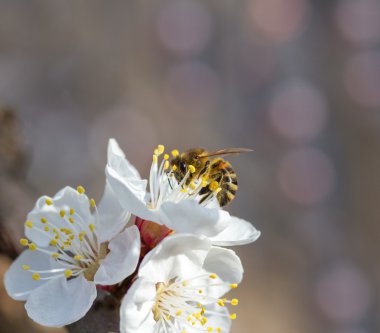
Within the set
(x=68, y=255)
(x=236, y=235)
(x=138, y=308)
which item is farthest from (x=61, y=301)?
(x=236, y=235)

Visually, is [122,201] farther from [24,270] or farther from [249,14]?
[249,14]

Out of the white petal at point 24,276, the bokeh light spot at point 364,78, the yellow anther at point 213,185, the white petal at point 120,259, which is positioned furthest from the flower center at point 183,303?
the bokeh light spot at point 364,78

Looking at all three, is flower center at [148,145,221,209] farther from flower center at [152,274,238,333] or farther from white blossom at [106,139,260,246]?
flower center at [152,274,238,333]

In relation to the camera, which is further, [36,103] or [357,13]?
[357,13]

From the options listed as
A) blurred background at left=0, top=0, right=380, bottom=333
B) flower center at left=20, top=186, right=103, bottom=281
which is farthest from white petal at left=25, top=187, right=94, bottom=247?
blurred background at left=0, top=0, right=380, bottom=333

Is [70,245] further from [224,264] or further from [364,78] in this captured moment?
[364,78]

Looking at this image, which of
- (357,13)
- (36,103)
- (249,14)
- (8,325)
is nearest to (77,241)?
(8,325)
